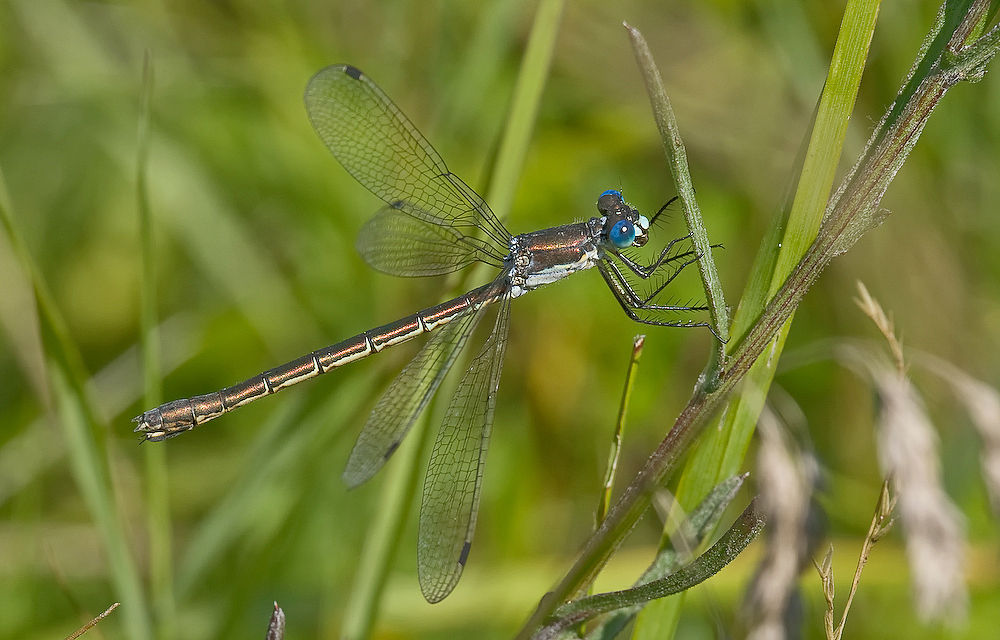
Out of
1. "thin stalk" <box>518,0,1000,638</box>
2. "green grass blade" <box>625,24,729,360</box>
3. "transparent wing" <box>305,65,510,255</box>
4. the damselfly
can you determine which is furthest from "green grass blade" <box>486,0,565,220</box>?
"thin stalk" <box>518,0,1000,638</box>

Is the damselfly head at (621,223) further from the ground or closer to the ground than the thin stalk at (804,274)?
further from the ground

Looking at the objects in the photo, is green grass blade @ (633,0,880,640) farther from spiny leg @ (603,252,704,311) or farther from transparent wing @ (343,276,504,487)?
transparent wing @ (343,276,504,487)

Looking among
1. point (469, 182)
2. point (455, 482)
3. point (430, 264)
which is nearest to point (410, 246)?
point (430, 264)

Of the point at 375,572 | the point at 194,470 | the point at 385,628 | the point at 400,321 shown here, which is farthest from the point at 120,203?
the point at 375,572

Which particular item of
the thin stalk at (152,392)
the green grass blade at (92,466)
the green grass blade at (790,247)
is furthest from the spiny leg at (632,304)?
the green grass blade at (92,466)

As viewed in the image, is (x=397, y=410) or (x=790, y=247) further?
(x=397, y=410)

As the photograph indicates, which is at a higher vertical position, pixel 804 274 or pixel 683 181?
pixel 683 181

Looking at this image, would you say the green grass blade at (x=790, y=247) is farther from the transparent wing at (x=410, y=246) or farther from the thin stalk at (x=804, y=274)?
the transparent wing at (x=410, y=246)

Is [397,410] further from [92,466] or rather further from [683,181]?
[683,181]
